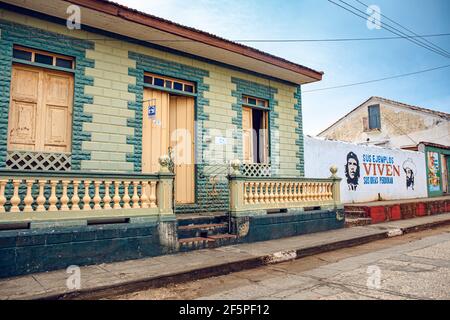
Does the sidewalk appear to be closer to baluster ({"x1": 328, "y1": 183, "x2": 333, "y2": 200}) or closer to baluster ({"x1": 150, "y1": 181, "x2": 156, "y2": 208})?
baluster ({"x1": 150, "y1": 181, "x2": 156, "y2": 208})

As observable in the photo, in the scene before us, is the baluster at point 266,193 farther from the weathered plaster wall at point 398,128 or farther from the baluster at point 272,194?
the weathered plaster wall at point 398,128

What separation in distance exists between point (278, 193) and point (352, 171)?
622 cm

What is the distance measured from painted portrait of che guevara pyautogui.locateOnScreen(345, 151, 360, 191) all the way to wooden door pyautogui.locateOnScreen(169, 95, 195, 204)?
7.07 m

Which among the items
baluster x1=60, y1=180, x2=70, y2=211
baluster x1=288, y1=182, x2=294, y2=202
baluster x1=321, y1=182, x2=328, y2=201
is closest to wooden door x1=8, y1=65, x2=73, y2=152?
baluster x1=60, y1=180, x2=70, y2=211

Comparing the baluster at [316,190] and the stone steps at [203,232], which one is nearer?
the stone steps at [203,232]

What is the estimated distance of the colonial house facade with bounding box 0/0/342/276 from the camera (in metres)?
5.17

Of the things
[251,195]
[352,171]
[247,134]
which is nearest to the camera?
[251,195]

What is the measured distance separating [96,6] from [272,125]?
5.71 meters

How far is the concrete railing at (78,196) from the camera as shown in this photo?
4762mm

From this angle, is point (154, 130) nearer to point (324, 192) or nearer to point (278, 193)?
point (278, 193)

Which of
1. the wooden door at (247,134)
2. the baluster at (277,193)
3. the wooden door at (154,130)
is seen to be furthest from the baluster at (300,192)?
the wooden door at (154,130)

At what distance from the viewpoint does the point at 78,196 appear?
18.7 ft

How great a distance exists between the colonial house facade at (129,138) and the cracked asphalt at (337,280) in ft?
4.97

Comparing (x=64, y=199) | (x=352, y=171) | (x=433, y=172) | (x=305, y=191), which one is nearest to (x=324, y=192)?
(x=305, y=191)
